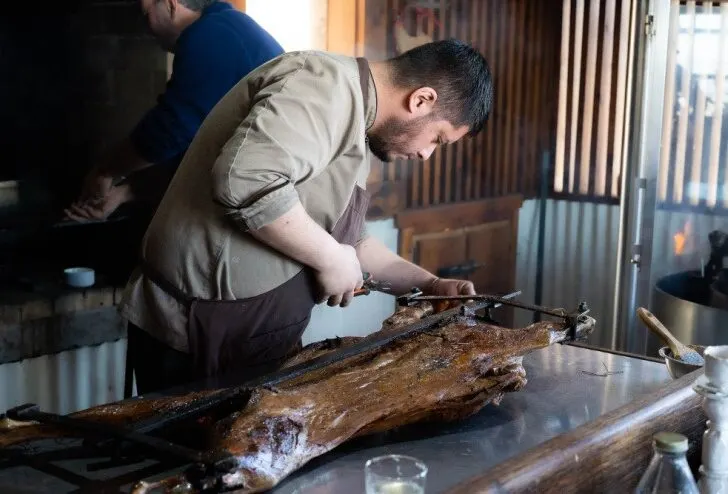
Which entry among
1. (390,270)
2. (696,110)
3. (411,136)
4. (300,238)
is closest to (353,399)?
(300,238)

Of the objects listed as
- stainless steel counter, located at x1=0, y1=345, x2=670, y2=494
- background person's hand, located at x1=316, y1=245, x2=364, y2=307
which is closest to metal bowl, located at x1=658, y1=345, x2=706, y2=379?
stainless steel counter, located at x1=0, y1=345, x2=670, y2=494

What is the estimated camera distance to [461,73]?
2367 mm

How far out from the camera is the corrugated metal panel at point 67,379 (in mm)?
3150

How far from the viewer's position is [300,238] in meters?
2.18

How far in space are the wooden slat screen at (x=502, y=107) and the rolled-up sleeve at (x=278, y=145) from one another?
8.10 feet

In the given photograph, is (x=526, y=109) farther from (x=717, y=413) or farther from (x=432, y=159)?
A: (x=717, y=413)

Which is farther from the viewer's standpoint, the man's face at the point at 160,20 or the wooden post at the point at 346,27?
the wooden post at the point at 346,27

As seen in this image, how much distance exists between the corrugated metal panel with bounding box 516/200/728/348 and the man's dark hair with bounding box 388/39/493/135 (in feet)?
10.1

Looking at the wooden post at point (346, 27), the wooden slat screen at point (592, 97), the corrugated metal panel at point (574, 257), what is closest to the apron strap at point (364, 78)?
the wooden post at point (346, 27)

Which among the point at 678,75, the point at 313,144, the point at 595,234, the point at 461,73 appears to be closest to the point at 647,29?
the point at 678,75

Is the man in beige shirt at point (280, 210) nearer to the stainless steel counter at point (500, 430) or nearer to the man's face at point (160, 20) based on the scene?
the stainless steel counter at point (500, 430)

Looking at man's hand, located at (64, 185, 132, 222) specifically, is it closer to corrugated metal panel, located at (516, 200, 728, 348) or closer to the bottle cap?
the bottle cap

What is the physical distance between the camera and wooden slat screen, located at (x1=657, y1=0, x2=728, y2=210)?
14.2 ft

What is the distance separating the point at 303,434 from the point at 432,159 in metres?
3.24
